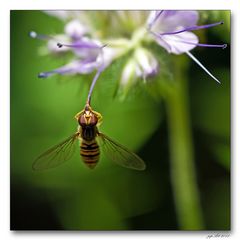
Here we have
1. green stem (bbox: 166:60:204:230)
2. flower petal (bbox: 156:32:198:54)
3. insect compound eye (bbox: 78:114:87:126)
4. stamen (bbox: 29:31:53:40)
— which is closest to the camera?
flower petal (bbox: 156:32:198:54)

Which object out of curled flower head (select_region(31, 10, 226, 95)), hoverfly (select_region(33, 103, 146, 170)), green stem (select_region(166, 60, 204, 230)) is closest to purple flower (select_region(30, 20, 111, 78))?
curled flower head (select_region(31, 10, 226, 95))

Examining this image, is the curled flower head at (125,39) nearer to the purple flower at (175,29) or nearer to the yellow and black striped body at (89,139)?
the purple flower at (175,29)

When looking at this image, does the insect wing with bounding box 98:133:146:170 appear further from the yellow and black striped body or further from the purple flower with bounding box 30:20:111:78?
the purple flower with bounding box 30:20:111:78

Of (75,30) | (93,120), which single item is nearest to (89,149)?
(93,120)

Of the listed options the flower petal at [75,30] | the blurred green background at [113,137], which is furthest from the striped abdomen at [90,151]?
the flower petal at [75,30]

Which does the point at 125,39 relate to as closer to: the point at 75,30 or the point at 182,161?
the point at 75,30

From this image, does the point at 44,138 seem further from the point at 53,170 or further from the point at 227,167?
the point at 227,167
